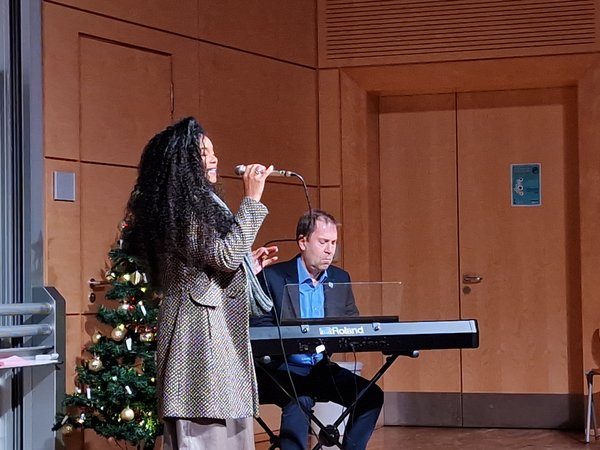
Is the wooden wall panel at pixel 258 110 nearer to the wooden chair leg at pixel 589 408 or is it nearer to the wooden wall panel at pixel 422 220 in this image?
the wooden wall panel at pixel 422 220

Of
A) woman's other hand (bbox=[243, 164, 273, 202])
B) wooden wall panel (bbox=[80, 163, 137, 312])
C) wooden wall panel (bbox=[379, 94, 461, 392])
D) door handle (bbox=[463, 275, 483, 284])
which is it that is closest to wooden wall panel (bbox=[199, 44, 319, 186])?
wooden wall panel (bbox=[379, 94, 461, 392])

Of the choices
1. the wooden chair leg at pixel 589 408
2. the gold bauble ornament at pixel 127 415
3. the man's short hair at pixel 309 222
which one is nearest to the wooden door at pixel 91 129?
the gold bauble ornament at pixel 127 415

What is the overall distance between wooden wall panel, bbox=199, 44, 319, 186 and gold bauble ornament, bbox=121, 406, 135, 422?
2.09 metres

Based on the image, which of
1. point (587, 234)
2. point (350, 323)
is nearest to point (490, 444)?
point (587, 234)

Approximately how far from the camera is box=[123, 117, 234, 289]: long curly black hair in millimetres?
3166

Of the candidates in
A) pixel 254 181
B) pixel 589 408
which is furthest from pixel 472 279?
pixel 254 181

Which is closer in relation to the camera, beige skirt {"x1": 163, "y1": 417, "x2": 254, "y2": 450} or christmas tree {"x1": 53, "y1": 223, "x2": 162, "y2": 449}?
beige skirt {"x1": 163, "y1": 417, "x2": 254, "y2": 450}

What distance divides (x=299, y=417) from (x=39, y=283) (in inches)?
65.0

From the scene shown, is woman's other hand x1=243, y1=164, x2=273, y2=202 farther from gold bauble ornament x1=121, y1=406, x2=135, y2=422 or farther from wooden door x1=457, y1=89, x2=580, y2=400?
wooden door x1=457, y1=89, x2=580, y2=400

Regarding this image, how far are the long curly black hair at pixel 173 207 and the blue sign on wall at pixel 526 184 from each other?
4.42 meters

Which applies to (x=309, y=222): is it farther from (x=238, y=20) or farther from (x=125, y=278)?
(x=238, y=20)

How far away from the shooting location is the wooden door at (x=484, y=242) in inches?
285

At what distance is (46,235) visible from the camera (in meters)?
5.43

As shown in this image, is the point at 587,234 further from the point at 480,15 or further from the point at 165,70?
the point at 165,70
